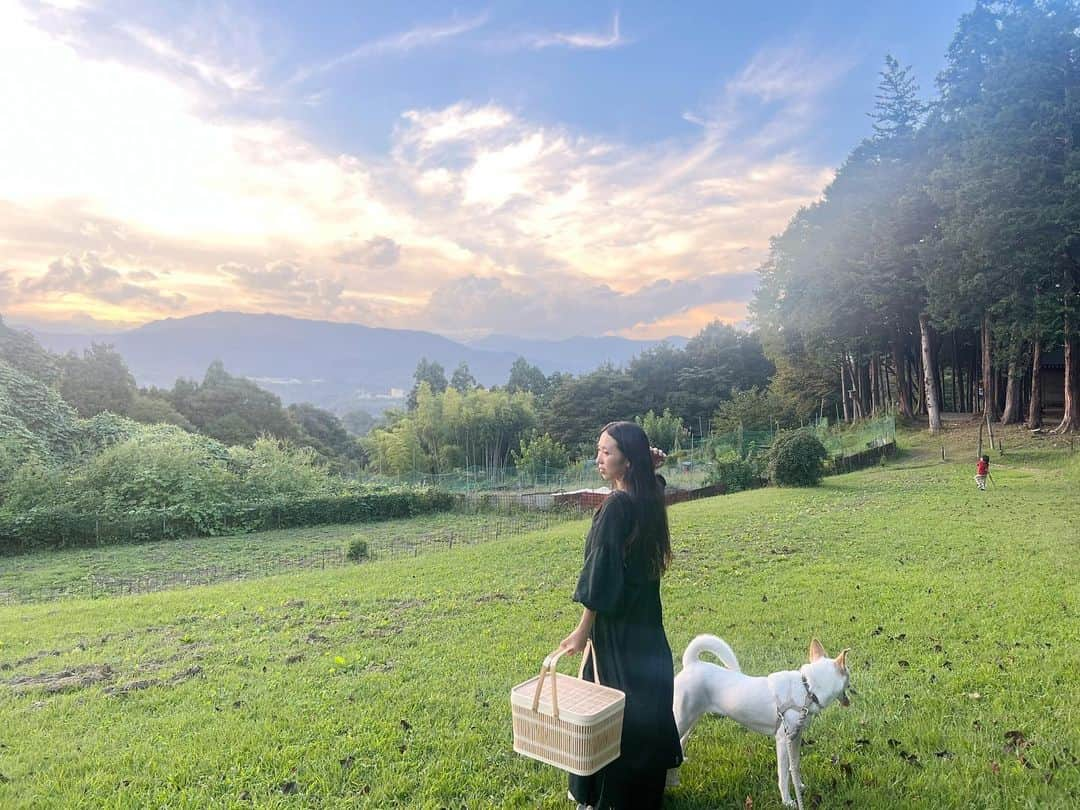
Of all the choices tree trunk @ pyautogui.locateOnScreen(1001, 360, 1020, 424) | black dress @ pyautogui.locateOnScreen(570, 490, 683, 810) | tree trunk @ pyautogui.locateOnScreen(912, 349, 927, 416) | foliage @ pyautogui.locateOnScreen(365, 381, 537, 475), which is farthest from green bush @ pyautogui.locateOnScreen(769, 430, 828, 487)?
foliage @ pyautogui.locateOnScreen(365, 381, 537, 475)

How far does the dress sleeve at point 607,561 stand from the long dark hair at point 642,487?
0.05 meters

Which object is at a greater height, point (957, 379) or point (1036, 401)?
point (957, 379)

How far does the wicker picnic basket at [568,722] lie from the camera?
229 cm

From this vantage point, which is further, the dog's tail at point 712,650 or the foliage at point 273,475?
the foliage at point 273,475

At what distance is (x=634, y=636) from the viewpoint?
2.68m

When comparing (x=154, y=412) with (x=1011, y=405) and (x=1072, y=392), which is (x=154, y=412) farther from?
(x=1072, y=392)

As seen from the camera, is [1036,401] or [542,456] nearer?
[1036,401]

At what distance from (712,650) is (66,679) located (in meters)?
5.21

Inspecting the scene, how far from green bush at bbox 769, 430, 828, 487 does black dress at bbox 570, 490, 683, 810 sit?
51.6 ft

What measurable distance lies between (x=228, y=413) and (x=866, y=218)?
41986mm

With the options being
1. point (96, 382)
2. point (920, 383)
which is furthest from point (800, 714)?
point (96, 382)

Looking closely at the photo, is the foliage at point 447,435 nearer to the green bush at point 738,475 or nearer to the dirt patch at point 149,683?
the green bush at point 738,475

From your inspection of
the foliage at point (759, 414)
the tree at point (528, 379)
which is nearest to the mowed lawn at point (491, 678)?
the foliage at point (759, 414)

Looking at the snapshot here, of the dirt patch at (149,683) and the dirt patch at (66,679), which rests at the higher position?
the dirt patch at (149,683)
